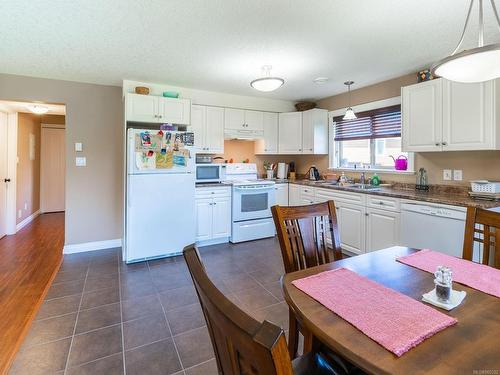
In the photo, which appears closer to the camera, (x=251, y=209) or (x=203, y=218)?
Result: (x=203, y=218)

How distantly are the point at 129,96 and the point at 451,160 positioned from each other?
381cm

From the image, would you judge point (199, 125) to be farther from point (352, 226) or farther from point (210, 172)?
point (352, 226)

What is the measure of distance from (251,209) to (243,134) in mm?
1249

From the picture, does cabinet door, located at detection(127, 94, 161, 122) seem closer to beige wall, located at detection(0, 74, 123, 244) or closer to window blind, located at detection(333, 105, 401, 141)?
beige wall, located at detection(0, 74, 123, 244)

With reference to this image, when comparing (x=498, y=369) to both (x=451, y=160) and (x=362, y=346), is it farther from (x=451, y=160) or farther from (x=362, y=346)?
(x=451, y=160)

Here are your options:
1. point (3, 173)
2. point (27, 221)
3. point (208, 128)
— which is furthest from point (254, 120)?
point (27, 221)

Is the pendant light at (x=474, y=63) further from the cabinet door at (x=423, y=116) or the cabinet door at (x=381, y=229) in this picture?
the cabinet door at (x=381, y=229)

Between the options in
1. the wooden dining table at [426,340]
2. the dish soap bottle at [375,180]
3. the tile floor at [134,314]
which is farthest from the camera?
the dish soap bottle at [375,180]

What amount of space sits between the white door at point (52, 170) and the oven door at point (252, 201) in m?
4.73

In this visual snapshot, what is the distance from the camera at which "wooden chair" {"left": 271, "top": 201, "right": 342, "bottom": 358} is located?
1.50 m

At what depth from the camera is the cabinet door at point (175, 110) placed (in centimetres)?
361

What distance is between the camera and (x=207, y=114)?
13.8ft

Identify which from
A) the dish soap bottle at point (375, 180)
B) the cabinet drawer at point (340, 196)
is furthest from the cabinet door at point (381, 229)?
the dish soap bottle at point (375, 180)

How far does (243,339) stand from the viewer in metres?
0.47
